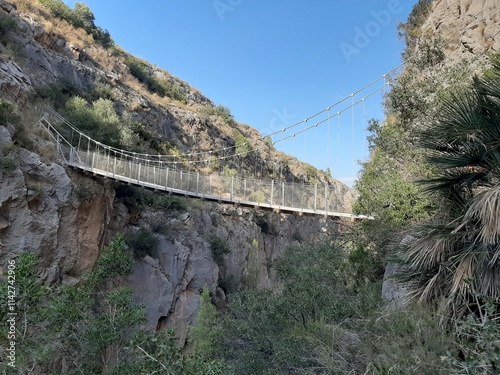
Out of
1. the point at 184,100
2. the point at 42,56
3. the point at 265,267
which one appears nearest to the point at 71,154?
the point at 42,56

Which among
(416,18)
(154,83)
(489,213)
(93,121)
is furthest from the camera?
(154,83)

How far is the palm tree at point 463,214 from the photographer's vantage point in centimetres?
227

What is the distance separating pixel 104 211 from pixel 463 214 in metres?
9.07

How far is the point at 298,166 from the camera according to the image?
32.2 metres

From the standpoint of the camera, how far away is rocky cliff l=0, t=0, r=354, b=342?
23.7 feet

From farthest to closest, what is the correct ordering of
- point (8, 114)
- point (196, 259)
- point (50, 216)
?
point (196, 259)
point (50, 216)
point (8, 114)

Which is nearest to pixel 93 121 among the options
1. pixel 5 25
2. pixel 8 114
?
pixel 5 25

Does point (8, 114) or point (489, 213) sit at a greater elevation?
point (8, 114)

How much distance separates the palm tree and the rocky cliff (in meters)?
3.45

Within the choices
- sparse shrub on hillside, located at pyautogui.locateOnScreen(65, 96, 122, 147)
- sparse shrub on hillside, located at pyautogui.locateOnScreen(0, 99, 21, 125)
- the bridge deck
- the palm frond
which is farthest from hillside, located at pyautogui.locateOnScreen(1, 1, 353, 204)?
the palm frond

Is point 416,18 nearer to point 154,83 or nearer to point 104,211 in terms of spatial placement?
point 104,211

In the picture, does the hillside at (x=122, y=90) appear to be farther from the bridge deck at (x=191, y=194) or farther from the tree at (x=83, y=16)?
the bridge deck at (x=191, y=194)

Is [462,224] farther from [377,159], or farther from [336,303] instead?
[377,159]

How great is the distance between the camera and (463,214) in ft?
8.75
